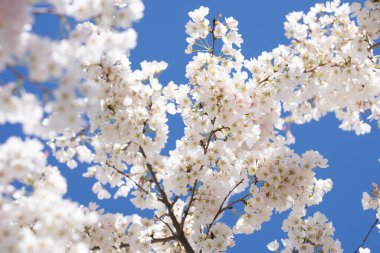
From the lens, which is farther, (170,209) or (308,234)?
(308,234)

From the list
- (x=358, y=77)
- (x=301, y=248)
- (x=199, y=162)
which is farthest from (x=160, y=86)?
(x=301, y=248)

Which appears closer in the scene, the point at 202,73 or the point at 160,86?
the point at 160,86

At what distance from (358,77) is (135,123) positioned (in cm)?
311

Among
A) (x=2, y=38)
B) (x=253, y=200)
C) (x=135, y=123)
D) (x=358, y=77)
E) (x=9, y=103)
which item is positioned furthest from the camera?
(x=253, y=200)

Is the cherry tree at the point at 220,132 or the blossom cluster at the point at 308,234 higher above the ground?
the cherry tree at the point at 220,132

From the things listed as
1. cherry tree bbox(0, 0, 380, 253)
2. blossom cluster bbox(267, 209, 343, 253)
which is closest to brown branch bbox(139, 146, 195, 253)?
cherry tree bbox(0, 0, 380, 253)

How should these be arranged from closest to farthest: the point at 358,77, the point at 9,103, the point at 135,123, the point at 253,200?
the point at 9,103 → the point at 135,123 → the point at 358,77 → the point at 253,200

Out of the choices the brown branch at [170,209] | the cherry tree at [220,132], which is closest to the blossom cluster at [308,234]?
the cherry tree at [220,132]

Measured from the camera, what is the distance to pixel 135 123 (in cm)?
550

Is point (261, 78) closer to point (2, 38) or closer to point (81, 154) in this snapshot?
point (81, 154)

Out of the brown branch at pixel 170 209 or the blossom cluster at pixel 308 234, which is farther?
the blossom cluster at pixel 308 234

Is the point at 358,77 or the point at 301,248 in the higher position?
the point at 358,77

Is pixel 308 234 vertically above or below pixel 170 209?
below

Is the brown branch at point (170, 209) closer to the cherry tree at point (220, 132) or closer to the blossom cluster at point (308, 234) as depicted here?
the cherry tree at point (220, 132)
